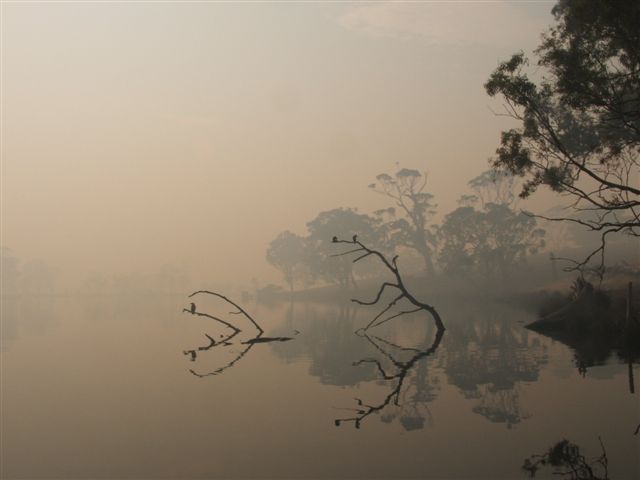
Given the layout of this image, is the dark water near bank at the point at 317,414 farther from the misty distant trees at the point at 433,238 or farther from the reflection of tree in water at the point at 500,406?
the misty distant trees at the point at 433,238

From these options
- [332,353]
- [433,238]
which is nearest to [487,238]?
[433,238]

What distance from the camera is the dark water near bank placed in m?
8.93

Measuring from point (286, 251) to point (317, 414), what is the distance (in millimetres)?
116676

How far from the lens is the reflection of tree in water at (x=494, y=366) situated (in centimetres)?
1211

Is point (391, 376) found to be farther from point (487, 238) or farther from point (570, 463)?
point (487, 238)

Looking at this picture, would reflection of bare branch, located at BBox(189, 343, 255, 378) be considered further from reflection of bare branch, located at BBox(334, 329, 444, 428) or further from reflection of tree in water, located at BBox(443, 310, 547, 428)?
reflection of tree in water, located at BBox(443, 310, 547, 428)

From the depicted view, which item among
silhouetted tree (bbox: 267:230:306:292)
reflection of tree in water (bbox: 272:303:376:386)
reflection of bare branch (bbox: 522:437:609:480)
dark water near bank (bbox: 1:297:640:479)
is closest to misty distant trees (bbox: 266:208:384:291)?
silhouetted tree (bbox: 267:230:306:292)

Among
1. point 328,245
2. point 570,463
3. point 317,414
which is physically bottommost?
point 317,414

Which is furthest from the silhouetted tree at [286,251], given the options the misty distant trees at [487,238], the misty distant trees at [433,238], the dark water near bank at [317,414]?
the dark water near bank at [317,414]

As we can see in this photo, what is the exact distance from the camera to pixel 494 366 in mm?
17750

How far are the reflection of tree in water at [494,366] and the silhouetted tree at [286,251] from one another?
98964mm

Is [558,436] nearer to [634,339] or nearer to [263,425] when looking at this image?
[263,425]

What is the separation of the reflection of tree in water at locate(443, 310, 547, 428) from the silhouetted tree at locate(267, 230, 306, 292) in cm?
9896

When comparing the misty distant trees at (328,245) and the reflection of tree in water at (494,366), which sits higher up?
the misty distant trees at (328,245)
